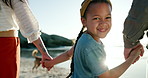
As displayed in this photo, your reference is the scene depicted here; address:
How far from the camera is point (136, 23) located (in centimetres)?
255

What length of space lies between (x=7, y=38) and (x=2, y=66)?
274mm

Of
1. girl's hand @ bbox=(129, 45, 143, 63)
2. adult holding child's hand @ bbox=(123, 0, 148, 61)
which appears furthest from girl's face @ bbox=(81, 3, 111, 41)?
adult holding child's hand @ bbox=(123, 0, 148, 61)

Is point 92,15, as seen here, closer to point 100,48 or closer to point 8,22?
point 100,48

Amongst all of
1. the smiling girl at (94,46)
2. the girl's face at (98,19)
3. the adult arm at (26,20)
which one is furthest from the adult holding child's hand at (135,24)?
the adult arm at (26,20)

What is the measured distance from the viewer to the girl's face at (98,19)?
6.81ft

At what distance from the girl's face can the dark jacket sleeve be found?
538mm

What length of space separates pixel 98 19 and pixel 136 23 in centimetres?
67

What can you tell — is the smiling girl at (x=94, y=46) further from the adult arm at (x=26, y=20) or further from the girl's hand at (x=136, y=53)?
the adult arm at (x=26, y=20)

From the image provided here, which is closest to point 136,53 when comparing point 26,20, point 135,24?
point 135,24

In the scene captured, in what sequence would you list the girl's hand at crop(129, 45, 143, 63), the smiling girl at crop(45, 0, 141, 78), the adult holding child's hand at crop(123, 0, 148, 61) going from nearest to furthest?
the smiling girl at crop(45, 0, 141, 78)
the girl's hand at crop(129, 45, 143, 63)
the adult holding child's hand at crop(123, 0, 148, 61)

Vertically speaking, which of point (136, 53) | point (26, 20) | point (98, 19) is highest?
point (98, 19)

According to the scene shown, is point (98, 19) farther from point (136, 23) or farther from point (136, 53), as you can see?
point (136, 23)

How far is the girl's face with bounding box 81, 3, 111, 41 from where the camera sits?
2.08 m

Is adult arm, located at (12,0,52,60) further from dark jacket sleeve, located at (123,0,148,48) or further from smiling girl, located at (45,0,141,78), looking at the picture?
dark jacket sleeve, located at (123,0,148,48)
